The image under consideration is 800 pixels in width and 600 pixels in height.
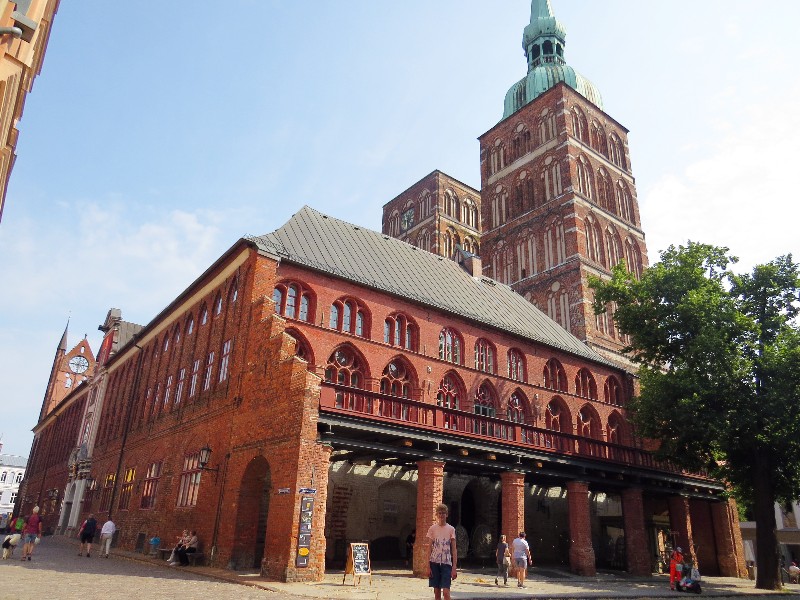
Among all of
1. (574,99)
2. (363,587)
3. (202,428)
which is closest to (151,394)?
(202,428)

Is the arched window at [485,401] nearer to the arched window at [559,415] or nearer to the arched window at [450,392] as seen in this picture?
the arched window at [450,392]

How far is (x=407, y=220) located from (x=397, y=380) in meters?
42.8

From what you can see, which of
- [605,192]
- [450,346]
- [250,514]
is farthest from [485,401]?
[605,192]

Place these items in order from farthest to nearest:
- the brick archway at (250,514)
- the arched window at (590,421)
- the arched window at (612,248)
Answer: the arched window at (612,248), the arched window at (590,421), the brick archway at (250,514)

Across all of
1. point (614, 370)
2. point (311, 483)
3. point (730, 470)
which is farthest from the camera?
point (614, 370)

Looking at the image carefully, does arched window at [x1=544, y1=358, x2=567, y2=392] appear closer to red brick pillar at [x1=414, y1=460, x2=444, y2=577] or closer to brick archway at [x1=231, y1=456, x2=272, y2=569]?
red brick pillar at [x1=414, y1=460, x2=444, y2=577]

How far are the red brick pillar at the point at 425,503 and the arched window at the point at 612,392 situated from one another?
57.4 ft

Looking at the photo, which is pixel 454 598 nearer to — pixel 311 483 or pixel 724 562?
pixel 311 483

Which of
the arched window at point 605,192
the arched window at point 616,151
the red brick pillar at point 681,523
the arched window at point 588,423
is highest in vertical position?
the arched window at point 616,151

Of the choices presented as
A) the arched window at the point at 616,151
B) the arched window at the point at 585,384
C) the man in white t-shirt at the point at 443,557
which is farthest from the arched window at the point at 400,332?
the arched window at the point at 616,151

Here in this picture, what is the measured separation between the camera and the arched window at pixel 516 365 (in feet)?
94.3

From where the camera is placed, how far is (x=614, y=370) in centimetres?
3403

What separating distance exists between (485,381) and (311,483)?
13.2 m

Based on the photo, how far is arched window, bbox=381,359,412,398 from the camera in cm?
2386
